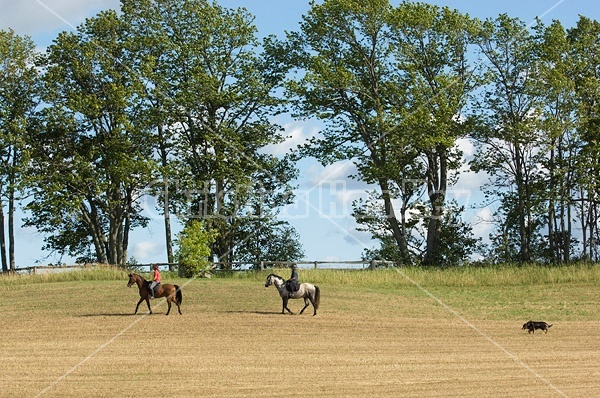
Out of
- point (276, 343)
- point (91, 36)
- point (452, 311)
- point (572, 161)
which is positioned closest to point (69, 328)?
point (276, 343)

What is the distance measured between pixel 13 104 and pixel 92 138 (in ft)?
17.5

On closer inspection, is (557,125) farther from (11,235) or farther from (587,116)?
(11,235)

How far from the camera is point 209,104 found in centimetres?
5712

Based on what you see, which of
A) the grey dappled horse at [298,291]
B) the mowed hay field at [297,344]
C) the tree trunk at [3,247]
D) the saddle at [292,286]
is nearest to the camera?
the mowed hay field at [297,344]

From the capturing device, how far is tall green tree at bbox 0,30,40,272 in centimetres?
5569

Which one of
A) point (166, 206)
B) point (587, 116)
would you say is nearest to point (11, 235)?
point (166, 206)

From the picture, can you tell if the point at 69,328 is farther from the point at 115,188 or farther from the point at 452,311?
the point at 115,188

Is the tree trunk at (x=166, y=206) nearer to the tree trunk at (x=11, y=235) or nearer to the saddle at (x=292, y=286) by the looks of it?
the tree trunk at (x=11, y=235)

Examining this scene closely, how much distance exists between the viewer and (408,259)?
56.8 metres

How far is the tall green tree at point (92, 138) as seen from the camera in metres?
54.8

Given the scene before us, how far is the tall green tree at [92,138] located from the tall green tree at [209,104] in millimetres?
1632

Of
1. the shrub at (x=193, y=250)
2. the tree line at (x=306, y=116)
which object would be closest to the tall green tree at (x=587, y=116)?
the tree line at (x=306, y=116)

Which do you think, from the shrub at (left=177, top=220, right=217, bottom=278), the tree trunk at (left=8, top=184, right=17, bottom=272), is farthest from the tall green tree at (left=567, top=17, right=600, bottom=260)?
the tree trunk at (left=8, top=184, right=17, bottom=272)

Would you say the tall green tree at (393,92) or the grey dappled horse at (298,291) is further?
the tall green tree at (393,92)
